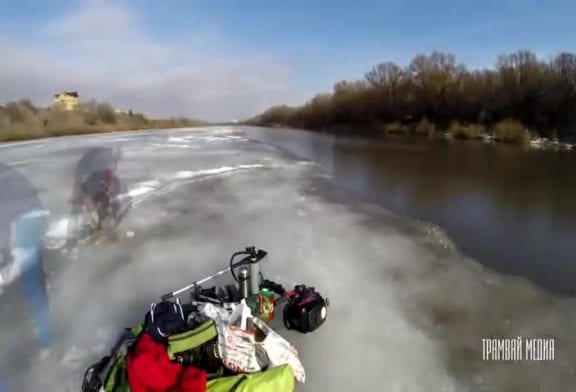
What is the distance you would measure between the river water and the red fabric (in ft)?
11.7

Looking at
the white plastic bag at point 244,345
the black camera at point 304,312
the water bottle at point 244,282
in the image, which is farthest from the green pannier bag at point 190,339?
the black camera at point 304,312

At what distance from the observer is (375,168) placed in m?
13.5

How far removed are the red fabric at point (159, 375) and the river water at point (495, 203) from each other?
141 inches

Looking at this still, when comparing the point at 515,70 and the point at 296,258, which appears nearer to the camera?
the point at 296,258

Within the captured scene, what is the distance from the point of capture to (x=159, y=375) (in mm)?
2004

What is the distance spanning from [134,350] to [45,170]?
30.0 feet

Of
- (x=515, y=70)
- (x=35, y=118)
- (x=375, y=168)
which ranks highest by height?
(x=515, y=70)

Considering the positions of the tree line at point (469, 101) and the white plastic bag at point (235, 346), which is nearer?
the white plastic bag at point (235, 346)

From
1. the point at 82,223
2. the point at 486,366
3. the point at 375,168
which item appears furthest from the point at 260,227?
the point at 375,168

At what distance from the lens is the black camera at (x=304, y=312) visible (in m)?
2.95

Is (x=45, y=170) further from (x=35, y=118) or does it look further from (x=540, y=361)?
(x=35, y=118)

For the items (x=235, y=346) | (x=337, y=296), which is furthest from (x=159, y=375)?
(x=337, y=296)

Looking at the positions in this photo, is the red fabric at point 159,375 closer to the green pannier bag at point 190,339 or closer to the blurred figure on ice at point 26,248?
the green pannier bag at point 190,339

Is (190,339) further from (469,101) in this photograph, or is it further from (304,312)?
(469,101)
